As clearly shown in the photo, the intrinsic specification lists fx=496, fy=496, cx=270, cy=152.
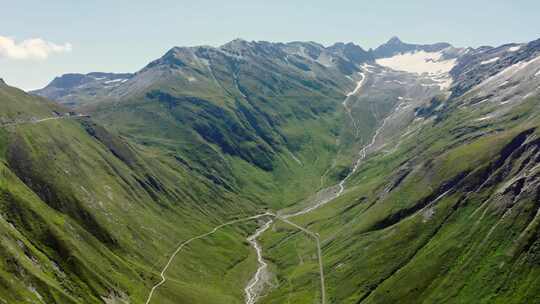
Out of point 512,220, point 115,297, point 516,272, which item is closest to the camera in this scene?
point 516,272

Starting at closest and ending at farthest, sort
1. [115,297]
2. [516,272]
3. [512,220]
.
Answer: [516,272] < [512,220] < [115,297]

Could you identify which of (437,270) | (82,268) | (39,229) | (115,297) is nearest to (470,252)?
(437,270)

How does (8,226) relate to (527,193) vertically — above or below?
above

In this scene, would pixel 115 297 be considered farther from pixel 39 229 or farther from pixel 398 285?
pixel 398 285

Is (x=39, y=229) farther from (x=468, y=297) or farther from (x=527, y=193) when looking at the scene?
(x=527, y=193)

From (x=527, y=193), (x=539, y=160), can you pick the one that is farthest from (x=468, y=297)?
(x=539, y=160)

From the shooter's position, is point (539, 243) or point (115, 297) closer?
point (539, 243)

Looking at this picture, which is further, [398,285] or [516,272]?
[398,285]

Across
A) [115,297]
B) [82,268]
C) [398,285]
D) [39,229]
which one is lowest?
[398,285]

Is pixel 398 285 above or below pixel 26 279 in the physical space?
below
